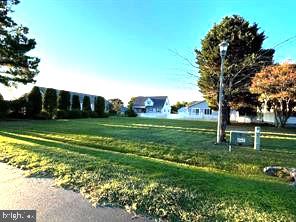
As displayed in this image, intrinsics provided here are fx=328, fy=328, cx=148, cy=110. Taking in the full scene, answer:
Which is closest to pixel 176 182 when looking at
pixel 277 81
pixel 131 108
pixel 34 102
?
pixel 277 81

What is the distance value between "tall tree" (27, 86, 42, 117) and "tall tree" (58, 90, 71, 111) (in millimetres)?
4169

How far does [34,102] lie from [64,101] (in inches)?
220

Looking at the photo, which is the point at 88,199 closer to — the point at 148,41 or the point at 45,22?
the point at 45,22

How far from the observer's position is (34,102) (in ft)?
108

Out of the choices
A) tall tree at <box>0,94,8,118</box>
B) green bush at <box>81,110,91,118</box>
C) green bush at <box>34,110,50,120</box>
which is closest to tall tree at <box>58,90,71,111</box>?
green bush at <box>81,110,91,118</box>

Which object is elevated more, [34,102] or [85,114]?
[34,102]

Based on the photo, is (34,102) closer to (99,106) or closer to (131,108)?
(99,106)

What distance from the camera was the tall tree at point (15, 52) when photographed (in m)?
22.3

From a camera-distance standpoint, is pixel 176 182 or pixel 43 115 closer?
pixel 176 182

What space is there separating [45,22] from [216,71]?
11307mm

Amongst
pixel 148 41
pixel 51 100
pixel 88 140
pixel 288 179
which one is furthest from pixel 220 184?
pixel 51 100

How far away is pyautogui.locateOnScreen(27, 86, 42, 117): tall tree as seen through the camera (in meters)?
32.2

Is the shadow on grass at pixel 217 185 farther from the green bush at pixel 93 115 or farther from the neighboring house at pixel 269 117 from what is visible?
the neighboring house at pixel 269 117

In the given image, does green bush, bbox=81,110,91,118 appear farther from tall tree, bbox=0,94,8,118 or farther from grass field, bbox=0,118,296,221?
grass field, bbox=0,118,296,221
